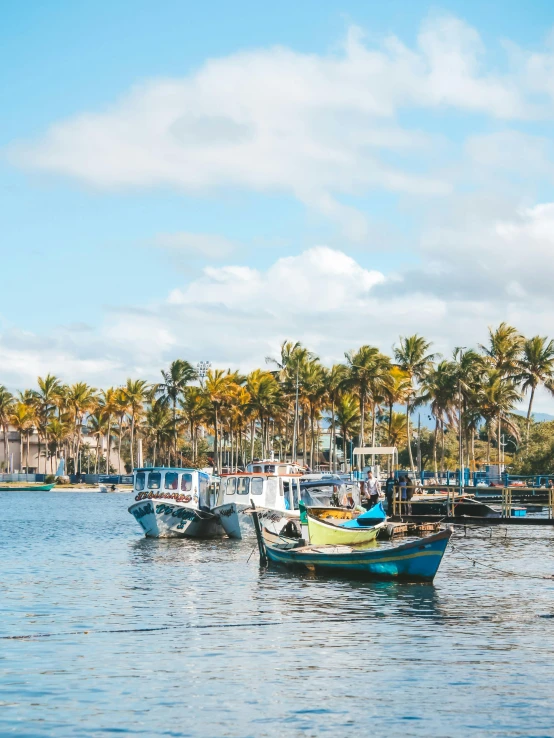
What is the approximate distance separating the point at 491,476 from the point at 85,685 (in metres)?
80.5

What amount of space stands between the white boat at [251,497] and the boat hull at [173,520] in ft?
2.51

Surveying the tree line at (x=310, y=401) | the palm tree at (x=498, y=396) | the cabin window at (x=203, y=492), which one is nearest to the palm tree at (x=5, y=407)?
the tree line at (x=310, y=401)

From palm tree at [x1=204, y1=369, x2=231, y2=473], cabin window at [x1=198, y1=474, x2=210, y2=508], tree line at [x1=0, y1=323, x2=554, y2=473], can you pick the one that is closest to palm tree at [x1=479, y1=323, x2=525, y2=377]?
tree line at [x1=0, y1=323, x2=554, y2=473]

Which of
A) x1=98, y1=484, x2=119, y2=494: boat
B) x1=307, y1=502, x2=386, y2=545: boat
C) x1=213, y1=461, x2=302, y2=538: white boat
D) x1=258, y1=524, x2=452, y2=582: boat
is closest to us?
x1=258, y1=524, x2=452, y2=582: boat

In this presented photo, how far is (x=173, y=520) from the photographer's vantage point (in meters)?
50.0

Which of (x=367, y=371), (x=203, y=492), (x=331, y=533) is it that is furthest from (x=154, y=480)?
(x=367, y=371)

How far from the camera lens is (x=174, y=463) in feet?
489

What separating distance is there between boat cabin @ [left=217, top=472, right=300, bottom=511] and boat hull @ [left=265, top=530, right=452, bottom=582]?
17164mm

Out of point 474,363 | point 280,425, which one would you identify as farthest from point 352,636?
point 280,425

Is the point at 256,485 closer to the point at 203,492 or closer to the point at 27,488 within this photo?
the point at 203,492

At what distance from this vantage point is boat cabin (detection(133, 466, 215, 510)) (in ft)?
162

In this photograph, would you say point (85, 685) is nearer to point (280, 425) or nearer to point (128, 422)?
point (280, 425)

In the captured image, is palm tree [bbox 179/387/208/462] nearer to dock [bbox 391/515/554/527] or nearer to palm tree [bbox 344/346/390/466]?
palm tree [bbox 344/346/390/466]

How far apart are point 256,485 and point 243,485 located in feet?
2.64
